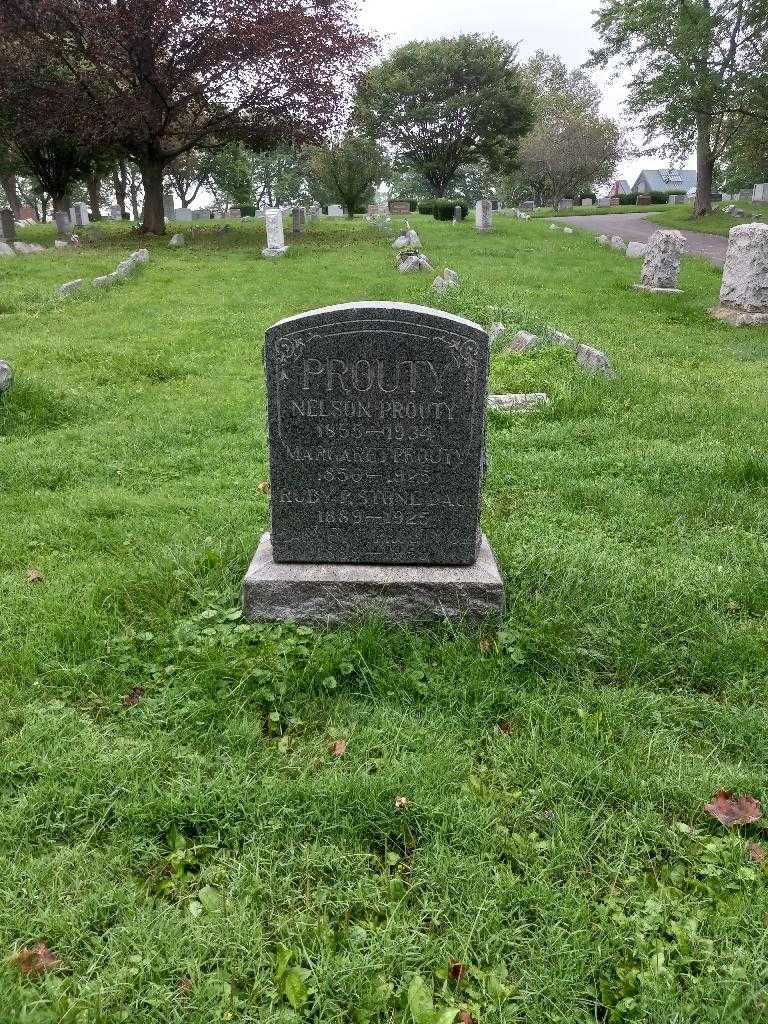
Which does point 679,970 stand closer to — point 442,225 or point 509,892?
point 509,892

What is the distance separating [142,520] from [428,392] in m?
2.46

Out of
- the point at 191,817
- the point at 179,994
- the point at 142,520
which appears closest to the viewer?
the point at 179,994

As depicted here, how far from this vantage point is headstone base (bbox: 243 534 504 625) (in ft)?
11.9

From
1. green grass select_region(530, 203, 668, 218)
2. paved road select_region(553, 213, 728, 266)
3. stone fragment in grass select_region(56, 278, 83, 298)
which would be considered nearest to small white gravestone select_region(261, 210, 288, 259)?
stone fragment in grass select_region(56, 278, 83, 298)

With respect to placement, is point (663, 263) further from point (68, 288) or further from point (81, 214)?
point (81, 214)

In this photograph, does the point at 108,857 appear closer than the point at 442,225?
Yes

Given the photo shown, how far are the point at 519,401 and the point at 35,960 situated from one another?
20.3 feet

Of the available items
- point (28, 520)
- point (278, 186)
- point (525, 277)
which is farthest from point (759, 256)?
point (278, 186)

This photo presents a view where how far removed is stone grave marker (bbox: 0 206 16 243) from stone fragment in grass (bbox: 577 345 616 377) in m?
20.7

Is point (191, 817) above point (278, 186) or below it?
below

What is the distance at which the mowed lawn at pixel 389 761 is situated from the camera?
211 cm

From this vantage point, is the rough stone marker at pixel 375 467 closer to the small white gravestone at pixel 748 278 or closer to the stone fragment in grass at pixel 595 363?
the stone fragment in grass at pixel 595 363

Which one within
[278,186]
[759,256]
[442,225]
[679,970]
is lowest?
[679,970]

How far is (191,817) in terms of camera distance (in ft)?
8.57
